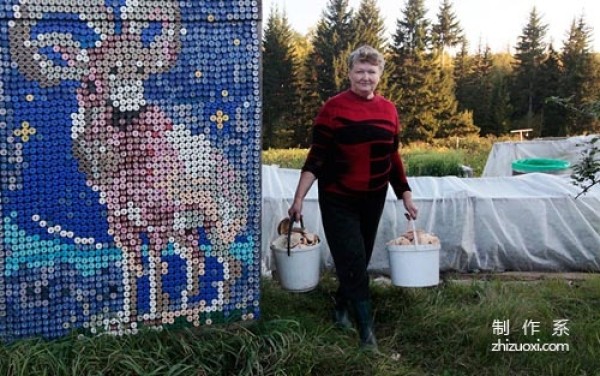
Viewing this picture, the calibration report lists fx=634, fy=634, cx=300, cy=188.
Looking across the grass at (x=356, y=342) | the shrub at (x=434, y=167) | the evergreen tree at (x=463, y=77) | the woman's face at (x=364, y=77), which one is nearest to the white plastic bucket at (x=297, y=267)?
the grass at (x=356, y=342)

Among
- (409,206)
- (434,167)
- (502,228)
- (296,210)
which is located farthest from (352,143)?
(434,167)

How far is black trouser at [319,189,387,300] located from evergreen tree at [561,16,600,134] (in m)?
23.9

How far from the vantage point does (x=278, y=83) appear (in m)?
27.4

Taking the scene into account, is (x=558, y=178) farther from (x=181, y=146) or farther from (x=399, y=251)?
(x=181, y=146)

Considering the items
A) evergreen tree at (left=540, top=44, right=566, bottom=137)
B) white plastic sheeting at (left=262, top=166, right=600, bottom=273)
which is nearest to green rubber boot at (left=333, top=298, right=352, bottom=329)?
white plastic sheeting at (left=262, top=166, right=600, bottom=273)

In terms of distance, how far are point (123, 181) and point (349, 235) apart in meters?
1.14

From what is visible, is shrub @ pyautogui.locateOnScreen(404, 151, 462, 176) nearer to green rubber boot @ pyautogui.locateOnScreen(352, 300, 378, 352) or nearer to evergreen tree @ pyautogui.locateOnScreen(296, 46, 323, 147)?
green rubber boot @ pyautogui.locateOnScreen(352, 300, 378, 352)

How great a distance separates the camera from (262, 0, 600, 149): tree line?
87.9ft

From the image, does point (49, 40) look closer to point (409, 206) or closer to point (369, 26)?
point (409, 206)

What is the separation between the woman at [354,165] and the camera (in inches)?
124

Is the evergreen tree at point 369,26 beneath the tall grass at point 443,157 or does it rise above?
above

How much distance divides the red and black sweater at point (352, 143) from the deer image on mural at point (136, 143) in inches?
19.2

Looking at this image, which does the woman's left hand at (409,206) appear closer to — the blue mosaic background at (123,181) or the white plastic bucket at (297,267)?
the white plastic bucket at (297,267)

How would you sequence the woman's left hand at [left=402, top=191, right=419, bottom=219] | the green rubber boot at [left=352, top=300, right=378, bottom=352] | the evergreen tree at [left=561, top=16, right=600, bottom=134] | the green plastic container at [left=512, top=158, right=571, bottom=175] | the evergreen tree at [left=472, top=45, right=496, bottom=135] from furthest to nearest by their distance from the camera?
the evergreen tree at [left=472, top=45, right=496, bottom=135], the evergreen tree at [left=561, top=16, right=600, bottom=134], the green plastic container at [left=512, top=158, right=571, bottom=175], the woman's left hand at [left=402, top=191, right=419, bottom=219], the green rubber boot at [left=352, top=300, right=378, bottom=352]
